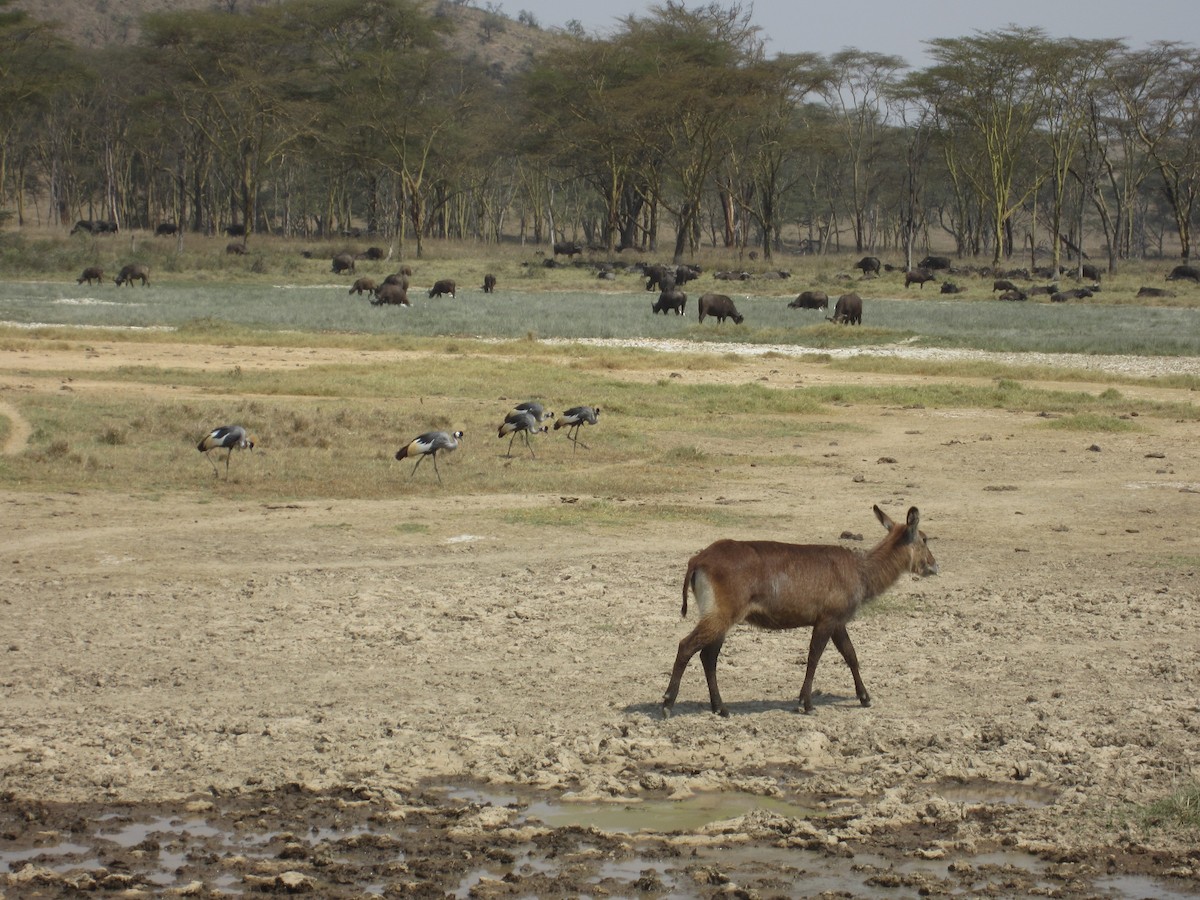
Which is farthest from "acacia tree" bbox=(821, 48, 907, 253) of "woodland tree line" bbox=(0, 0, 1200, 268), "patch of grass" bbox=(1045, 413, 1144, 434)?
"patch of grass" bbox=(1045, 413, 1144, 434)

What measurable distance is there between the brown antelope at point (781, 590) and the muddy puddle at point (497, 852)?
93 centimetres

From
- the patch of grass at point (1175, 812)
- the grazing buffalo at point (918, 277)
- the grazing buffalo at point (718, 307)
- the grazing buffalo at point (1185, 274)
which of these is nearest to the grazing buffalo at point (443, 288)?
the grazing buffalo at point (718, 307)

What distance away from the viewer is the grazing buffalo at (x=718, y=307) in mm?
35500

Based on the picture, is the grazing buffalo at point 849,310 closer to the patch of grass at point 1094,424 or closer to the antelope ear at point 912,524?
the patch of grass at point 1094,424

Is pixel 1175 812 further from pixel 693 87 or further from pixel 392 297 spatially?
pixel 693 87

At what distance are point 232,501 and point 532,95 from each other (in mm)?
60256

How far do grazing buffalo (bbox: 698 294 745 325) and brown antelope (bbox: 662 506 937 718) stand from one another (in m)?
27.7

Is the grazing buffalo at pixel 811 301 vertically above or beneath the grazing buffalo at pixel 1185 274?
beneath

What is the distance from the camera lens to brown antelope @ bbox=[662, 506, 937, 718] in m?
7.22

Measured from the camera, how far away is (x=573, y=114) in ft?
224

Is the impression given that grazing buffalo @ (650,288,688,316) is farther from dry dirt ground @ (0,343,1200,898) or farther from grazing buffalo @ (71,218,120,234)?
grazing buffalo @ (71,218,120,234)

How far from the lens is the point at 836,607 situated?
7.49 meters

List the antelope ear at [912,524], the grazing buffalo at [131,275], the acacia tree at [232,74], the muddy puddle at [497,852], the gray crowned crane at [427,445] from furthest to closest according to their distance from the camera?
the acacia tree at [232,74] < the grazing buffalo at [131,275] < the gray crowned crane at [427,445] < the antelope ear at [912,524] < the muddy puddle at [497,852]

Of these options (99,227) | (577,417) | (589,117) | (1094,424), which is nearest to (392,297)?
(1094,424)
